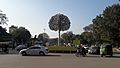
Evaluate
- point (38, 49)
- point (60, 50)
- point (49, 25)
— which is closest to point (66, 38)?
point (49, 25)

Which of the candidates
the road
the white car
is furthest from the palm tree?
the road

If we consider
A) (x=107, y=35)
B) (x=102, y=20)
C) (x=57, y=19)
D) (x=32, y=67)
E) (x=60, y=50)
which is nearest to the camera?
(x=32, y=67)

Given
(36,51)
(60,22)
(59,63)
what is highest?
(60,22)

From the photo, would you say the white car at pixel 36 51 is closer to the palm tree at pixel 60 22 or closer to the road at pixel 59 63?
the road at pixel 59 63

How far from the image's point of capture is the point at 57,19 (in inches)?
3580

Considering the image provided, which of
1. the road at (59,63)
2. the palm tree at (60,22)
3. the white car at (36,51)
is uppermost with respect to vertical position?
the palm tree at (60,22)

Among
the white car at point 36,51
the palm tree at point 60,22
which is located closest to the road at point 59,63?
the white car at point 36,51

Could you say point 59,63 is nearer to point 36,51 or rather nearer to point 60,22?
point 36,51

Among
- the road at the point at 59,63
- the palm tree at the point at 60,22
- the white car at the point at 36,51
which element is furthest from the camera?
the palm tree at the point at 60,22

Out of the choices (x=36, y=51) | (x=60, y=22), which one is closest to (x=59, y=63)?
(x=36, y=51)

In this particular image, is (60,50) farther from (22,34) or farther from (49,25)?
(22,34)

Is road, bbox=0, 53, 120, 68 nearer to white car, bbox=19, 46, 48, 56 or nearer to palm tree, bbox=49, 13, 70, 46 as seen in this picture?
white car, bbox=19, 46, 48, 56

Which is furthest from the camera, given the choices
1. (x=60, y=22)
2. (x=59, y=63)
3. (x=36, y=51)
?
(x=60, y=22)

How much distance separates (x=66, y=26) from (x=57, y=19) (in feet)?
11.0
